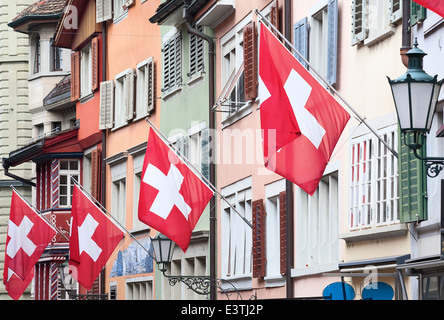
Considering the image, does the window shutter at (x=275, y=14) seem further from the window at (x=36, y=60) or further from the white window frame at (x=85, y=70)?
the window at (x=36, y=60)

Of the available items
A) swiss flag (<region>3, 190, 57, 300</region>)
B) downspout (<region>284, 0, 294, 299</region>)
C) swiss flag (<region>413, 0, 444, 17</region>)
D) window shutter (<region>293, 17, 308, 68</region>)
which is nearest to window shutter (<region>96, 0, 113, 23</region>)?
swiss flag (<region>3, 190, 57, 300</region>)

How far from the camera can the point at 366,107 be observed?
15.8 m

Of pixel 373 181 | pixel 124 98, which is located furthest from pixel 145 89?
pixel 373 181

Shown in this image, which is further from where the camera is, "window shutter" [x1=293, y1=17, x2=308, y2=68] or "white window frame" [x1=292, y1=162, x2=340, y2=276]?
"window shutter" [x1=293, y1=17, x2=308, y2=68]

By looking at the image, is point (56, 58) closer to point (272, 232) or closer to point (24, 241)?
point (24, 241)

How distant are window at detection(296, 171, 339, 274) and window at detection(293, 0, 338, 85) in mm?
1604

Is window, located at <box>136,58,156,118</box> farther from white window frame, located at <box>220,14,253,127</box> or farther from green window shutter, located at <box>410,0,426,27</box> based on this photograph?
green window shutter, located at <box>410,0,426,27</box>

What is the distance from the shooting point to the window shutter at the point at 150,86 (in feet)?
95.4

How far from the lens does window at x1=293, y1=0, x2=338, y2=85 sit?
1706 centimetres

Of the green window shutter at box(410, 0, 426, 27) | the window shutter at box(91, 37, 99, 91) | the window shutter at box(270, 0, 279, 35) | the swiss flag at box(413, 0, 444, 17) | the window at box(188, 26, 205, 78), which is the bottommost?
the swiss flag at box(413, 0, 444, 17)

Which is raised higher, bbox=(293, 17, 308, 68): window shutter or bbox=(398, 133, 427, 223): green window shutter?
bbox=(293, 17, 308, 68): window shutter

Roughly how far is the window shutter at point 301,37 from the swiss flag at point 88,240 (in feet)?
20.4
